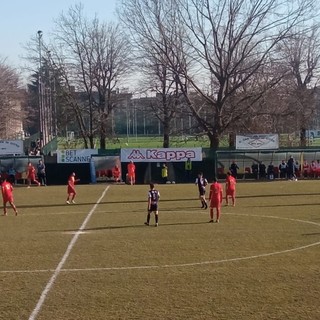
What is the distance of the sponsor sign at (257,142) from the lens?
4541 cm

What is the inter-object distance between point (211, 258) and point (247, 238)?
340cm

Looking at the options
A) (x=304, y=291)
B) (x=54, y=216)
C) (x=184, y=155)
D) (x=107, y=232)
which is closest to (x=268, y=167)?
(x=184, y=155)

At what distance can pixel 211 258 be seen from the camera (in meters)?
16.6

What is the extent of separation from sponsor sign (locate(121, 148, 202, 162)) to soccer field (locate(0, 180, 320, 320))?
1531 centimetres

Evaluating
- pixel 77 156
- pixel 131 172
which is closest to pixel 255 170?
pixel 131 172

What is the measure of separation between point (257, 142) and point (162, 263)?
30558mm

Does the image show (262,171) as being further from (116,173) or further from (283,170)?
(116,173)

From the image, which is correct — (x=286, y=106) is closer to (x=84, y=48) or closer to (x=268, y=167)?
(x=268, y=167)

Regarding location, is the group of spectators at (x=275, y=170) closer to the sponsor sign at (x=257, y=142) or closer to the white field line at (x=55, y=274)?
the sponsor sign at (x=257, y=142)

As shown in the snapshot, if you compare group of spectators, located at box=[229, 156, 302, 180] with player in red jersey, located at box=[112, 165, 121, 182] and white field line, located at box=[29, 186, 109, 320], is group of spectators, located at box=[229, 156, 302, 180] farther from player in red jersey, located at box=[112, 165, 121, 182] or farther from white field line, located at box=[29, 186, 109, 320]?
white field line, located at box=[29, 186, 109, 320]

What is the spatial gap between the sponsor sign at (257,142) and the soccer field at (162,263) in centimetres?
1647

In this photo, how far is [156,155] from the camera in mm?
44406

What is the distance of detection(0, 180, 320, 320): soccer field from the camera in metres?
12.0

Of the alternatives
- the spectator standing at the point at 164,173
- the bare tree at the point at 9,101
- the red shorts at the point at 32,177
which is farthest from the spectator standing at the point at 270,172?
the bare tree at the point at 9,101
